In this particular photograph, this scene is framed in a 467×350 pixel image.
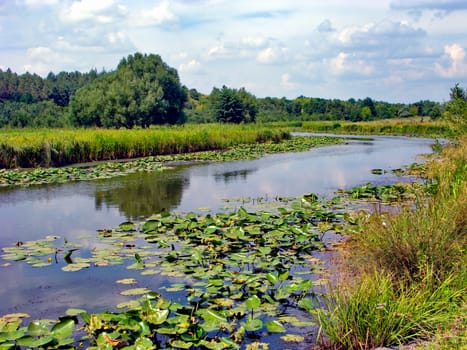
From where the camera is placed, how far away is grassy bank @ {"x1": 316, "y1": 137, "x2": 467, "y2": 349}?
3.92 m

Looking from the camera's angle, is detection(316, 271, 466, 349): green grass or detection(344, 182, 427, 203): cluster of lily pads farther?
detection(344, 182, 427, 203): cluster of lily pads

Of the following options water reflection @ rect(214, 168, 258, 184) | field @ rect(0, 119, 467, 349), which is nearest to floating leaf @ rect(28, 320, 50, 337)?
field @ rect(0, 119, 467, 349)

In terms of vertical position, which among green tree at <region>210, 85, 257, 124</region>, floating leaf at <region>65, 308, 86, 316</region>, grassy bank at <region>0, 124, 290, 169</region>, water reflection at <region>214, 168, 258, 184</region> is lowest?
floating leaf at <region>65, 308, 86, 316</region>

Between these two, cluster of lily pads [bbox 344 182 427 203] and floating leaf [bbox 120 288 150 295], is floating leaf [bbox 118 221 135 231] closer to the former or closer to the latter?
floating leaf [bbox 120 288 150 295]

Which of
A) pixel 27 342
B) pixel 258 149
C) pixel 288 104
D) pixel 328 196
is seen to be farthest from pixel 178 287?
pixel 288 104

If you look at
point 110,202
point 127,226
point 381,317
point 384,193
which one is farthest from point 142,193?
point 381,317

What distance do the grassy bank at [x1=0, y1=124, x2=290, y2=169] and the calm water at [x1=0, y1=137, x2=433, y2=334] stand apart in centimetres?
352

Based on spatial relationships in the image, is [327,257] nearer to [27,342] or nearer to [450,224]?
[450,224]

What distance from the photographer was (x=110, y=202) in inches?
451

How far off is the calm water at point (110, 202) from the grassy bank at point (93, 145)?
11.5 feet

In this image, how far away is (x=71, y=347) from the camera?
13.6 ft

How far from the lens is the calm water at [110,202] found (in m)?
5.73

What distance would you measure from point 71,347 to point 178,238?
3643 mm

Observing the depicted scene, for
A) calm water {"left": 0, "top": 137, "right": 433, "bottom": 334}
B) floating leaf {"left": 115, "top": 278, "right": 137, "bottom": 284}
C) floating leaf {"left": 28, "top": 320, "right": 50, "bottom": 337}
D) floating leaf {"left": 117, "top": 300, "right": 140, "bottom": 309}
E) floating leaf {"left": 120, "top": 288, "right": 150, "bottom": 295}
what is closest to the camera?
floating leaf {"left": 28, "top": 320, "right": 50, "bottom": 337}
